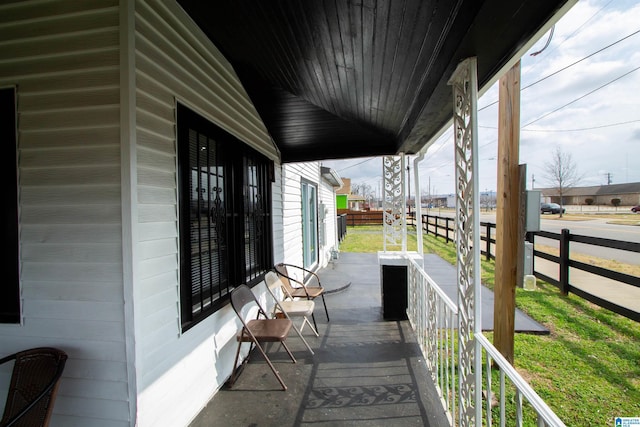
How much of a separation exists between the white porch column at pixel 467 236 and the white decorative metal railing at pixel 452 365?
68 mm

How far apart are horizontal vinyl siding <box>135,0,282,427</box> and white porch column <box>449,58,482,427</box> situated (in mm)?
1855

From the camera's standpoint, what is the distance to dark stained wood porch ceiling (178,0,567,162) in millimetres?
1338

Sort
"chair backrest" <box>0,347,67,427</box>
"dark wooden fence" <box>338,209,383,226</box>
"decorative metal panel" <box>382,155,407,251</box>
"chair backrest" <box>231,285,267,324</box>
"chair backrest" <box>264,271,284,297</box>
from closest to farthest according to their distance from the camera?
"chair backrest" <box>0,347,67,427</box>, "chair backrest" <box>231,285,267,324</box>, "chair backrest" <box>264,271,284,297</box>, "decorative metal panel" <box>382,155,407,251</box>, "dark wooden fence" <box>338,209,383,226</box>

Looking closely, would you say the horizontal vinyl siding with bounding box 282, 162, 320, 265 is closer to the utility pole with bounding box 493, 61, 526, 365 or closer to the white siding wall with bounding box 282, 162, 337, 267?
the white siding wall with bounding box 282, 162, 337, 267

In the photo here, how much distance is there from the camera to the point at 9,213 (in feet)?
5.71

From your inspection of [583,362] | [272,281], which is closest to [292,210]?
[272,281]

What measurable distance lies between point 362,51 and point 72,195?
2.07m

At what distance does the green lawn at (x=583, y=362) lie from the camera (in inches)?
84.0

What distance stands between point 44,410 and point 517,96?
3773mm

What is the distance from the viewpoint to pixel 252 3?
5.59 ft

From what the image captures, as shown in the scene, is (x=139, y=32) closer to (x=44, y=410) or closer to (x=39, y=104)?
(x=39, y=104)

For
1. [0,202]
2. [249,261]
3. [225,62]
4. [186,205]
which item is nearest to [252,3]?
[225,62]

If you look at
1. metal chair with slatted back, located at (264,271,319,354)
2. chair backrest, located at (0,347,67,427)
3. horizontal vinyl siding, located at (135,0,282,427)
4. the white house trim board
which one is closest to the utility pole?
metal chair with slatted back, located at (264,271,319,354)

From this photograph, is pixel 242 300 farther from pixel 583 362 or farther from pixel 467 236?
pixel 583 362
